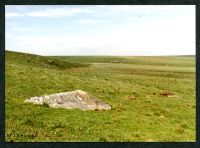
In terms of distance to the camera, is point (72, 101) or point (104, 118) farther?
point (72, 101)

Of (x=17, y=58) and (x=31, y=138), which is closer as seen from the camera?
(x=31, y=138)

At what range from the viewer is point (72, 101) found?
2867cm

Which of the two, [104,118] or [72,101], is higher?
[72,101]

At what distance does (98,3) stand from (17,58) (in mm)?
42315

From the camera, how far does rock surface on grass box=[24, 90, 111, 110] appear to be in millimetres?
28391

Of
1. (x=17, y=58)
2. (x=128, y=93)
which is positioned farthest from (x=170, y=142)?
(x=17, y=58)

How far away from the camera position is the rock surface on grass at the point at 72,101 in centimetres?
2839

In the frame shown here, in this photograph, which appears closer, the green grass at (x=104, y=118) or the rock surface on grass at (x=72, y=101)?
the green grass at (x=104, y=118)

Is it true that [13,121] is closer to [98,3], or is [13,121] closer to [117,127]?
[117,127]

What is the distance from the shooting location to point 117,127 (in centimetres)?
2453

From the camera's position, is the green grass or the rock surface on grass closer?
the green grass

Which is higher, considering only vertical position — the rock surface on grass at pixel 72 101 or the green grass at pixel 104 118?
the rock surface on grass at pixel 72 101
